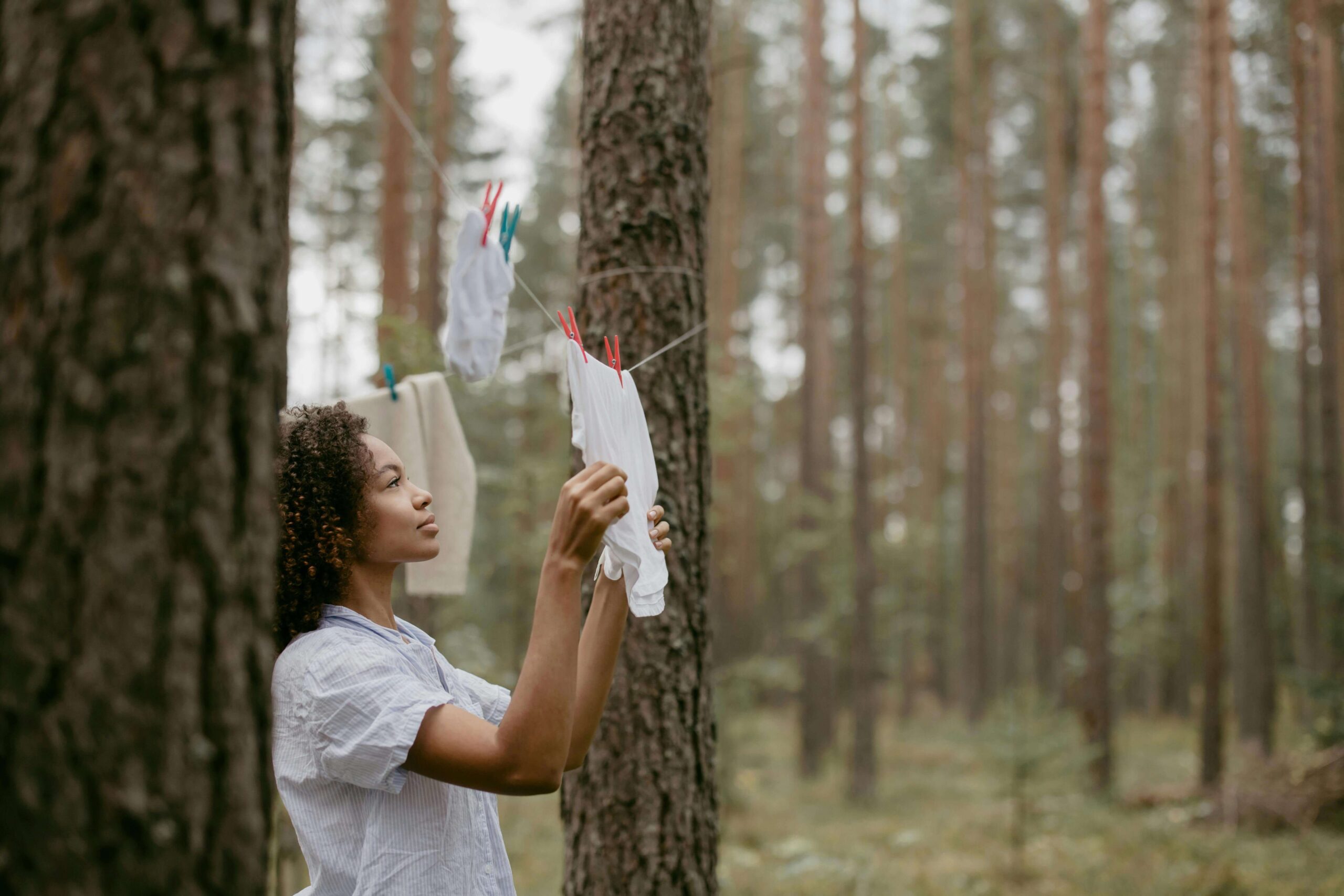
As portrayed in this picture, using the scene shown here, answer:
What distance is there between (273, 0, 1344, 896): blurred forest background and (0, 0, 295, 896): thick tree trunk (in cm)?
211

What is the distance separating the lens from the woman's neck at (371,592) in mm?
1824

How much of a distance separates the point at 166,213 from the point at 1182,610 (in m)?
21.4

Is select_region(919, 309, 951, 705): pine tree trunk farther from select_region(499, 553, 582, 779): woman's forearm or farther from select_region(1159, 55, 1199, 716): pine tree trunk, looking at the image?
select_region(499, 553, 582, 779): woman's forearm

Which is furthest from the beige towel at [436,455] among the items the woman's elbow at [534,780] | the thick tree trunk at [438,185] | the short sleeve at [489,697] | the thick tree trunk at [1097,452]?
the thick tree trunk at [1097,452]

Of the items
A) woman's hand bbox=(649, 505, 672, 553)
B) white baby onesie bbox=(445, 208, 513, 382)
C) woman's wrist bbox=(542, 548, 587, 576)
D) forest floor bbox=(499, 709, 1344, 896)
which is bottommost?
forest floor bbox=(499, 709, 1344, 896)

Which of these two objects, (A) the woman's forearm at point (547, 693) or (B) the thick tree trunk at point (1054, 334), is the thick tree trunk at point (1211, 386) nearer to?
(B) the thick tree trunk at point (1054, 334)

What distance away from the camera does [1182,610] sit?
766 inches

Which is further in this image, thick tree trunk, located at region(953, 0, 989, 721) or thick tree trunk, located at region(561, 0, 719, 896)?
thick tree trunk, located at region(953, 0, 989, 721)

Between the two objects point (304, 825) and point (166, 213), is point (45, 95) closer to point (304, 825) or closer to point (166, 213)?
point (166, 213)

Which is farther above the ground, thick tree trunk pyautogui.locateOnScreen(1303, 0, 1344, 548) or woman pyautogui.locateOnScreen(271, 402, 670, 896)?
thick tree trunk pyautogui.locateOnScreen(1303, 0, 1344, 548)

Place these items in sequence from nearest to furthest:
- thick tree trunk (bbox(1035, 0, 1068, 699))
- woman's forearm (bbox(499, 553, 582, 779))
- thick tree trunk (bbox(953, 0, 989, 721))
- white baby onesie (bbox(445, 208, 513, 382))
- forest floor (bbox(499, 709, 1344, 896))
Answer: woman's forearm (bbox(499, 553, 582, 779)) < white baby onesie (bbox(445, 208, 513, 382)) < forest floor (bbox(499, 709, 1344, 896)) < thick tree trunk (bbox(1035, 0, 1068, 699)) < thick tree trunk (bbox(953, 0, 989, 721))

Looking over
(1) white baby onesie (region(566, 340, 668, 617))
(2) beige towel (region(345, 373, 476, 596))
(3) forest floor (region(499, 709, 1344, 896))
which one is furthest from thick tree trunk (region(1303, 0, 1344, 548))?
(1) white baby onesie (region(566, 340, 668, 617))

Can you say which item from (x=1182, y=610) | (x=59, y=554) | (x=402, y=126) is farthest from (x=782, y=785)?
(x=59, y=554)

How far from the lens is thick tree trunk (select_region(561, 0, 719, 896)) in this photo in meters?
2.85
